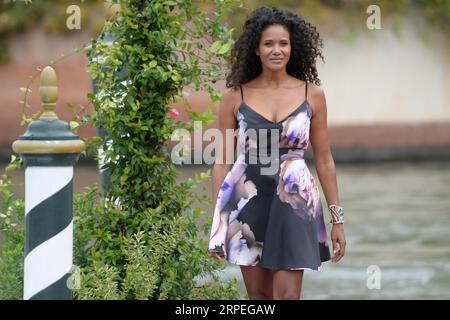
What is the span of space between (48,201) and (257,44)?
1.32 metres

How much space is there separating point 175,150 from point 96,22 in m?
20.1

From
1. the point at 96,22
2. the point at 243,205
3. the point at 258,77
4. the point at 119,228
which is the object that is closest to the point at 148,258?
the point at 119,228

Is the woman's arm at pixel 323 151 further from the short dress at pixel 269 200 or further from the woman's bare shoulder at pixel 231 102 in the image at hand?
the woman's bare shoulder at pixel 231 102

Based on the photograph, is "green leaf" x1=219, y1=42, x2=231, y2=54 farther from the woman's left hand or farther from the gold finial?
the gold finial

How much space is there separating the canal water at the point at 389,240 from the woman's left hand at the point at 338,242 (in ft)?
2.79

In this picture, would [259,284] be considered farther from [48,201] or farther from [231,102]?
[48,201]

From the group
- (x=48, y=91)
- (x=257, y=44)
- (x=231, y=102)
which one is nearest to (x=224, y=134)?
(x=231, y=102)

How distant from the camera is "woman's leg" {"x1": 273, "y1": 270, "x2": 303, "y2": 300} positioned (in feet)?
16.3

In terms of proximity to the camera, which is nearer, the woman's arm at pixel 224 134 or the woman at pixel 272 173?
the woman at pixel 272 173

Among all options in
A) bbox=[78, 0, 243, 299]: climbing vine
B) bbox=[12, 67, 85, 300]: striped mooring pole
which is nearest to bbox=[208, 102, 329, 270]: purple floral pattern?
bbox=[78, 0, 243, 299]: climbing vine

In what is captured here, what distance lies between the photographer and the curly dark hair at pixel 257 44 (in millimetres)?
5160

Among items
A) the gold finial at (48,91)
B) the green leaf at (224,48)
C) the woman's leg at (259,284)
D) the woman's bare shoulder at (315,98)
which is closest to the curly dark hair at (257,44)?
the woman's bare shoulder at (315,98)

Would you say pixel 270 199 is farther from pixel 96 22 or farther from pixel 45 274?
pixel 96 22

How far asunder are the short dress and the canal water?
34.4 inches
